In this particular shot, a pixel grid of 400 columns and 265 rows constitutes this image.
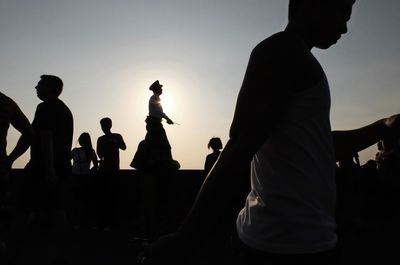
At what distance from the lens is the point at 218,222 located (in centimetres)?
97

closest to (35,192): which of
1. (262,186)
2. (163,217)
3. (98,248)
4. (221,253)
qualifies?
(98,248)

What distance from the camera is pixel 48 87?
4.42m

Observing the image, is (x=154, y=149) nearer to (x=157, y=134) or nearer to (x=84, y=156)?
(x=157, y=134)

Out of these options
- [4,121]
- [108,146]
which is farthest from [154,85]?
[4,121]

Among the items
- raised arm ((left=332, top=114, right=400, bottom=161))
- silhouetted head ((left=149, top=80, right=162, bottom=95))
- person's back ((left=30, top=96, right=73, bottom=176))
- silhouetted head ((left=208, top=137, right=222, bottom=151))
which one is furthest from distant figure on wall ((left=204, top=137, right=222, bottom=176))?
raised arm ((left=332, top=114, right=400, bottom=161))

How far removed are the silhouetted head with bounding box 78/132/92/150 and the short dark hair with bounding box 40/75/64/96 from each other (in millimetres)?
3308

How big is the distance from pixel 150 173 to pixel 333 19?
4.88 metres

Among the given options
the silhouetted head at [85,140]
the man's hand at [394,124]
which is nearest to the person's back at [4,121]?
Result: the man's hand at [394,124]

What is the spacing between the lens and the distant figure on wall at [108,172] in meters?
7.07

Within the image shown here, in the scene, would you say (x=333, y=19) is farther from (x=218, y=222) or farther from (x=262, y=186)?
(x=218, y=222)

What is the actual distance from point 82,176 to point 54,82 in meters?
4.03

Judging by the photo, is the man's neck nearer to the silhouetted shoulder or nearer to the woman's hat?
the silhouetted shoulder

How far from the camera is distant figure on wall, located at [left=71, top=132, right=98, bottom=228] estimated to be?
7816mm

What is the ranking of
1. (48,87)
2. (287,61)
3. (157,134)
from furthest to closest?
(157,134) → (48,87) → (287,61)
